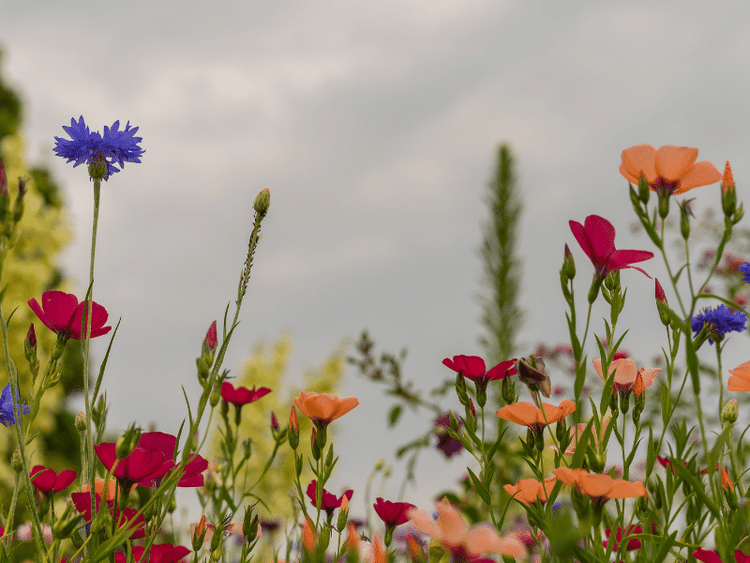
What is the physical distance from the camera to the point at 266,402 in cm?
677

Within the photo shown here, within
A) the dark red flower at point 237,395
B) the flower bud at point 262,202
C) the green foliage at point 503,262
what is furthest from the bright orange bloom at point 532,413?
the green foliage at point 503,262

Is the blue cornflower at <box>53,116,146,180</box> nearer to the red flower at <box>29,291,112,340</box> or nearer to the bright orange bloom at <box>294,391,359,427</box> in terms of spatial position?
the red flower at <box>29,291,112,340</box>

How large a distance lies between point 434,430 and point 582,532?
6.24 ft

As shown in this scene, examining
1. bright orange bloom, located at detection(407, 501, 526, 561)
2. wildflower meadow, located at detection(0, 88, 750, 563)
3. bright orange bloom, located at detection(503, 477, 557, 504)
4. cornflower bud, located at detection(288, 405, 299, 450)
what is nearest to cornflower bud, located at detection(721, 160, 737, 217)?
wildflower meadow, located at detection(0, 88, 750, 563)

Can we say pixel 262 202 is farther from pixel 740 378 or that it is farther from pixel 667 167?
pixel 740 378

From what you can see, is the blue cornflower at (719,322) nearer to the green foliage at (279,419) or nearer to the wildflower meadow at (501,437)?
the wildflower meadow at (501,437)

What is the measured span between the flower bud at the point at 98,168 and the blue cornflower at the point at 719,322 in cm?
94

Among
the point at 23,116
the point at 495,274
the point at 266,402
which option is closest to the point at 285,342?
the point at 266,402

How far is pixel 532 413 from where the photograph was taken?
81 centimetres

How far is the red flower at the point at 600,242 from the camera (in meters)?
0.81

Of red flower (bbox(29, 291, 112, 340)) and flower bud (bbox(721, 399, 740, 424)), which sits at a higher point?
red flower (bbox(29, 291, 112, 340))

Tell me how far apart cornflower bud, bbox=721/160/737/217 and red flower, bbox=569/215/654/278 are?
132 mm

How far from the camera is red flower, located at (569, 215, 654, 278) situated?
0.81 meters

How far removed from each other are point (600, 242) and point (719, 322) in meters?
0.38
